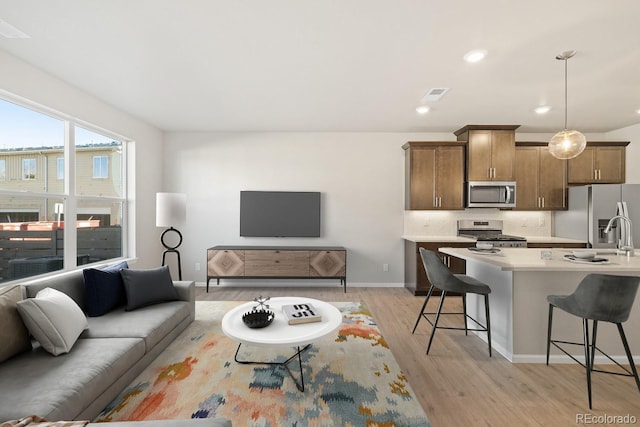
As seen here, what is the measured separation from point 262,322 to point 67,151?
2.95 metres

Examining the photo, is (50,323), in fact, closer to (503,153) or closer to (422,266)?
(422,266)

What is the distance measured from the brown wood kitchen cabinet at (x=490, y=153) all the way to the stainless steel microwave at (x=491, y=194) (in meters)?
0.08

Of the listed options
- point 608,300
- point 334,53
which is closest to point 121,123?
point 334,53

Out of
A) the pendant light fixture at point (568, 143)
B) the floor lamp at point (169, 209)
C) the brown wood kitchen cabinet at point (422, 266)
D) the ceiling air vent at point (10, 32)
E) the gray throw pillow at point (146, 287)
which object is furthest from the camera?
the brown wood kitchen cabinet at point (422, 266)

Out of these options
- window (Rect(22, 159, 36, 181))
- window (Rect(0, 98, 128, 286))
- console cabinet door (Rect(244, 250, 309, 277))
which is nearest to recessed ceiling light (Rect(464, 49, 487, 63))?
console cabinet door (Rect(244, 250, 309, 277))

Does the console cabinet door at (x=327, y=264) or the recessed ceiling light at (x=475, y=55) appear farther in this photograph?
the console cabinet door at (x=327, y=264)

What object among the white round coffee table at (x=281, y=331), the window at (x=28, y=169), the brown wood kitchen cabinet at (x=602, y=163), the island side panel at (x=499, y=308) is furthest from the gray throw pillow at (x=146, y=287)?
the brown wood kitchen cabinet at (x=602, y=163)

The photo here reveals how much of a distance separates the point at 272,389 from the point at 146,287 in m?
1.50

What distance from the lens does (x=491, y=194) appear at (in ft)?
14.6

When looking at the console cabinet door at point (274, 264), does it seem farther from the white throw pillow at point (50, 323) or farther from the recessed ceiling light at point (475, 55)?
the recessed ceiling light at point (475, 55)

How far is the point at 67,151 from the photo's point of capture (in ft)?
10.3

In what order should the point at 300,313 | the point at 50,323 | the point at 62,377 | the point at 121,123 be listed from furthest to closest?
the point at 121,123 → the point at 300,313 → the point at 50,323 → the point at 62,377

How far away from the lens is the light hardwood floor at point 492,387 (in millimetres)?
1799

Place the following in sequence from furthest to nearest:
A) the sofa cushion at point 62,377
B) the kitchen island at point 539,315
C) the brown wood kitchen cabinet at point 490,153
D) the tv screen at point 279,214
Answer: the tv screen at point 279,214, the brown wood kitchen cabinet at point 490,153, the kitchen island at point 539,315, the sofa cushion at point 62,377
